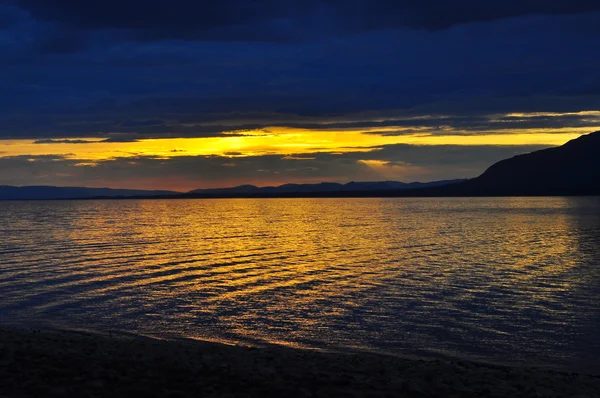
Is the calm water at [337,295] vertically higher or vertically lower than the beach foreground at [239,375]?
lower

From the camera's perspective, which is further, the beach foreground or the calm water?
the calm water

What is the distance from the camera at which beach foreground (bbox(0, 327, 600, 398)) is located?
16000 millimetres

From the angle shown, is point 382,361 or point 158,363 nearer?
point 158,363

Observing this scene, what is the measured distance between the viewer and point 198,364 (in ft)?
62.2

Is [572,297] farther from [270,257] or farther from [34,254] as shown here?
[34,254]

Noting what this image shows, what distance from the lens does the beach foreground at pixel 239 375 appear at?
1600 centimetres

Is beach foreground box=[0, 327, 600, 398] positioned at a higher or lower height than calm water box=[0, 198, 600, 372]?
higher

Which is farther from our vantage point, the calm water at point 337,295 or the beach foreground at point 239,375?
the calm water at point 337,295

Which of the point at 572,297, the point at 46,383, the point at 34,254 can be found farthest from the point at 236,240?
the point at 46,383

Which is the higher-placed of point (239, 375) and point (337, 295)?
point (239, 375)

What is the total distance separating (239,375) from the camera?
57.9ft

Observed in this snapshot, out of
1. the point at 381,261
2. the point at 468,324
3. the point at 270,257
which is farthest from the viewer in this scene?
the point at 270,257

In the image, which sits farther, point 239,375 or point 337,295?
point 337,295

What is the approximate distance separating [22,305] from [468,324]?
24757 millimetres
